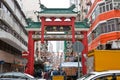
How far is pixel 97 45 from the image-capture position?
36.2 meters

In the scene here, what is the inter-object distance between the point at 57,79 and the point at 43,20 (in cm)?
1420

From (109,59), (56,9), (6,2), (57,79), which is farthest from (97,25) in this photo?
(109,59)

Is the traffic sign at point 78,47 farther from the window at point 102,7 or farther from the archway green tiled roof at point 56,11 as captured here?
the archway green tiled roof at point 56,11

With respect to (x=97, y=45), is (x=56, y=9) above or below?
above

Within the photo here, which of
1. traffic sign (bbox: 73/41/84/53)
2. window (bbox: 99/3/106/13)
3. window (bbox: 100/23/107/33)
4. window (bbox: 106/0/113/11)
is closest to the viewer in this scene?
traffic sign (bbox: 73/41/84/53)

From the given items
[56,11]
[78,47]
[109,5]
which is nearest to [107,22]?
[109,5]

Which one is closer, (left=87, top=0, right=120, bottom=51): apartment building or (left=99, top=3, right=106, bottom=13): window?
(left=87, top=0, right=120, bottom=51): apartment building

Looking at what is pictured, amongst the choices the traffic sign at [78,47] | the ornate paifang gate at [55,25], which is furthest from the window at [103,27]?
the traffic sign at [78,47]

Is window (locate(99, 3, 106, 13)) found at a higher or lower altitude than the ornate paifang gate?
higher

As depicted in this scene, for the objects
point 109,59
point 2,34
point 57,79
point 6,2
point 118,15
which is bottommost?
point 57,79

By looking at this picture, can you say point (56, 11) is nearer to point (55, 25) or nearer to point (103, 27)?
point (55, 25)

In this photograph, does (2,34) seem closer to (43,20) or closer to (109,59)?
(43,20)

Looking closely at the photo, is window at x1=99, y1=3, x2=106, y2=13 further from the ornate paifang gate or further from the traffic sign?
the traffic sign

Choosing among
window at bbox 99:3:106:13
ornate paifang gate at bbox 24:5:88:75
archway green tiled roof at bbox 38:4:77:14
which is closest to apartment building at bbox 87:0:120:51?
window at bbox 99:3:106:13
